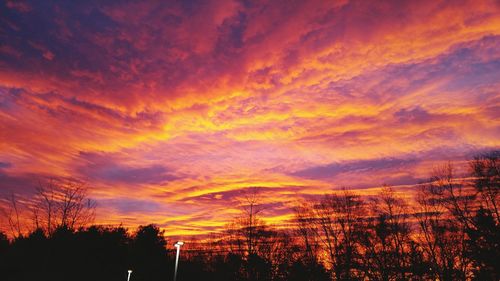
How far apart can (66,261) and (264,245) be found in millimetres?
37566

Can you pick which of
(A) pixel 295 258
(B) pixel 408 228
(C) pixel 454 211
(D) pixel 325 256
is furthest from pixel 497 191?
(A) pixel 295 258

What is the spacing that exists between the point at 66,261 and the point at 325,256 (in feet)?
116

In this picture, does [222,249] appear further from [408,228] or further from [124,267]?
[408,228]

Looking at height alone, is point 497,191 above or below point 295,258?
above

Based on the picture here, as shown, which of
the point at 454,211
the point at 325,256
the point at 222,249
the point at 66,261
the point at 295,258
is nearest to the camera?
the point at 66,261


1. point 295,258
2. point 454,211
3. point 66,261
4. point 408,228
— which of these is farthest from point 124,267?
point 454,211

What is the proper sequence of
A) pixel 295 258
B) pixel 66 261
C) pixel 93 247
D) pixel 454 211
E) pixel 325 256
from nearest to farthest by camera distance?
1. pixel 66 261
2. pixel 454 211
3. pixel 93 247
4. pixel 325 256
5. pixel 295 258

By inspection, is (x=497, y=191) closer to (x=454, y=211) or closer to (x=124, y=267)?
(x=454, y=211)

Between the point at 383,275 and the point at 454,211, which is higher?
the point at 454,211

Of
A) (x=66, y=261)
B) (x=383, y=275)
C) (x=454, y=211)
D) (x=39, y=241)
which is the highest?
(x=454, y=211)

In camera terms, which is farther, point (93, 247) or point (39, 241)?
point (93, 247)

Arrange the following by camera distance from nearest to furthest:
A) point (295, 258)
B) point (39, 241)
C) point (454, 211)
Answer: point (39, 241)
point (454, 211)
point (295, 258)

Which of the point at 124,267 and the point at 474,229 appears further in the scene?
the point at 124,267

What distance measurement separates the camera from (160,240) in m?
59.7
